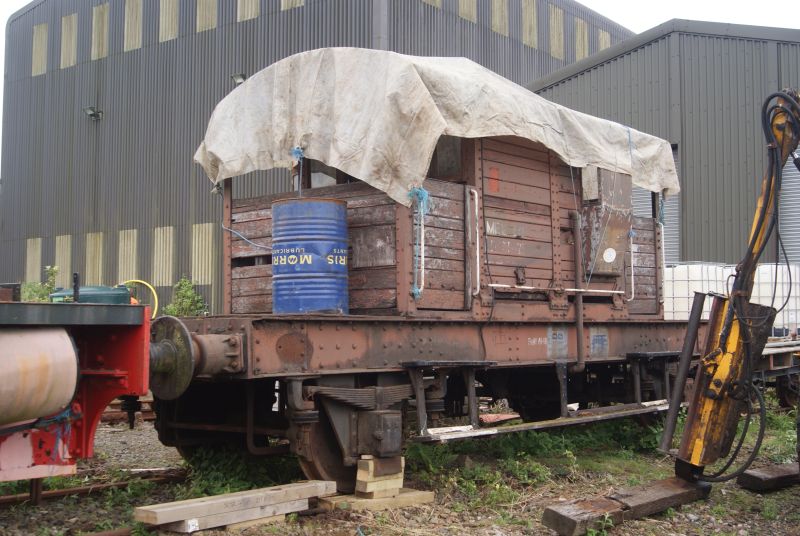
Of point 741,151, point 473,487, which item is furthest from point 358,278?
point 741,151

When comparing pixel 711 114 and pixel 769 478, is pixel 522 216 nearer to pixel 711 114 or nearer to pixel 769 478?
pixel 769 478

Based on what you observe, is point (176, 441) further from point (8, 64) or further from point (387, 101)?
point (8, 64)

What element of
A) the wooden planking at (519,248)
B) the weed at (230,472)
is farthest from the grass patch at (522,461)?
the wooden planking at (519,248)

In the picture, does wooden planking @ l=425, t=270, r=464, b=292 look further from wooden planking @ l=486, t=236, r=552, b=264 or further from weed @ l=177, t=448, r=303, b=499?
weed @ l=177, t=448, r=303, b=499

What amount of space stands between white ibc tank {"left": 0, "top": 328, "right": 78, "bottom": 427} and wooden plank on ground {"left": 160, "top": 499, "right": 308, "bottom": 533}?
44.7 inches

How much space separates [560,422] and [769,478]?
1.97m

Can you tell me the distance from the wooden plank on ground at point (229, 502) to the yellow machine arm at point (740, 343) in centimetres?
303

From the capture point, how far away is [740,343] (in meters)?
6.86

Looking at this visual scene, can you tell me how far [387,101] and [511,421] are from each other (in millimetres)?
5719

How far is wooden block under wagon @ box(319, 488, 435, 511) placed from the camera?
655 cm

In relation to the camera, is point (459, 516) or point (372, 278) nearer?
point (459, 516)

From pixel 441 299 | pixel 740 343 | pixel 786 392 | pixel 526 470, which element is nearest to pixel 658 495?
pixel 740 343

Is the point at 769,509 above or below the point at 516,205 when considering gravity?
below

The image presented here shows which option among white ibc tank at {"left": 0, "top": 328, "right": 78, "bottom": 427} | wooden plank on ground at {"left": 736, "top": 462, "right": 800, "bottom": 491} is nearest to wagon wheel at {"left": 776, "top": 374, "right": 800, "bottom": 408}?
wooden plank on ground at {"left": 736, "top": 462, "right": 800, "bottom": 491}
